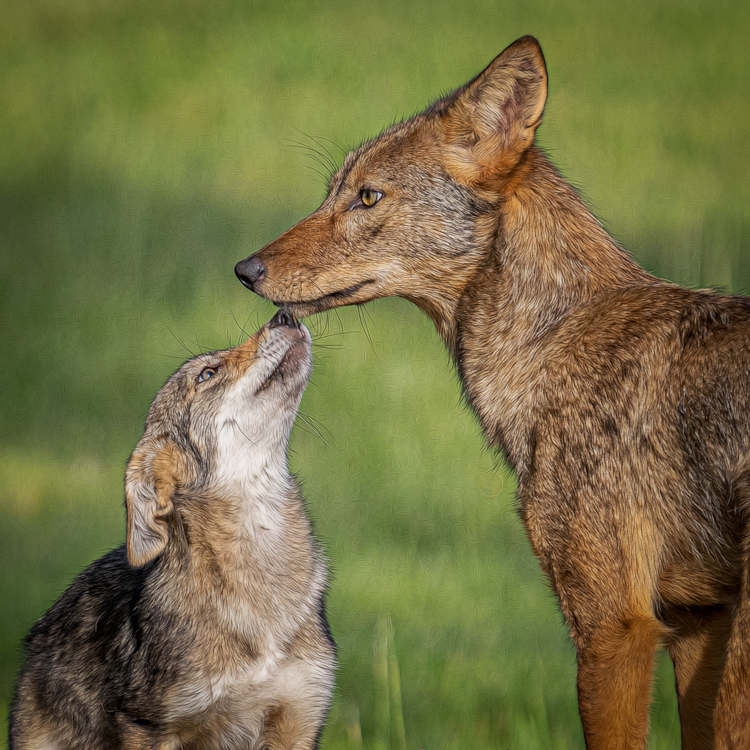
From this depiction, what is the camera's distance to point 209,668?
10.8ft

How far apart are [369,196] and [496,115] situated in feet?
1.89

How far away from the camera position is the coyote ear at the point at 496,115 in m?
3.24

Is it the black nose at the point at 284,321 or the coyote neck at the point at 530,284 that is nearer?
the coyote neck at the point at 530,284

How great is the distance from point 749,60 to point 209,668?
379cm

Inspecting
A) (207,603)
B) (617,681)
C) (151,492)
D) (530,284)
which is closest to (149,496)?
(151,492)

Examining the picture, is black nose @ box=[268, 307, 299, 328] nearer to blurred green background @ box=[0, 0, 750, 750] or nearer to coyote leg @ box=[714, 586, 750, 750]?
blurred green background @ box=[0, 0, 750, 750]

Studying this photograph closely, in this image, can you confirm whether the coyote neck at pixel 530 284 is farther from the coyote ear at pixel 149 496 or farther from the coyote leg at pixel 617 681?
the coyote ear at pixel 149 496

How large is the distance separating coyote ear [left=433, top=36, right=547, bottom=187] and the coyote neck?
12 cm

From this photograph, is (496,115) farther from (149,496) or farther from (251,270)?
(149,496)

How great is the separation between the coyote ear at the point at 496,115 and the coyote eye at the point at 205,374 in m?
1.24

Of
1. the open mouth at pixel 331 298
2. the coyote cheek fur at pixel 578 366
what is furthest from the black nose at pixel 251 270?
the open mouth at pixel 331 298

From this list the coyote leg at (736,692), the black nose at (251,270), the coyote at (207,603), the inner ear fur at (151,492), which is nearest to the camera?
the coyote leg at (736,692)

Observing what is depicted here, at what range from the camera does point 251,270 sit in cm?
347

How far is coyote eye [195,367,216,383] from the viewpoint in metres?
3.67
